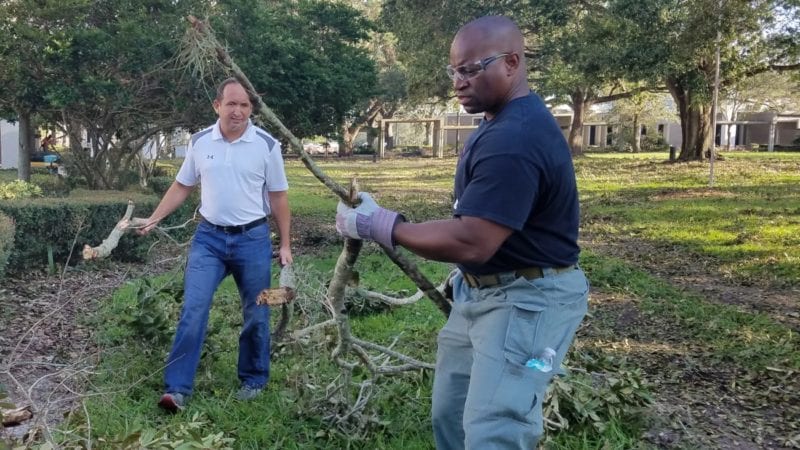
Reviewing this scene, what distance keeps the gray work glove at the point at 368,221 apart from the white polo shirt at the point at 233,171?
5.76 feet

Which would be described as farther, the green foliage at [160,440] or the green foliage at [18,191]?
the green foliage at [18,191]

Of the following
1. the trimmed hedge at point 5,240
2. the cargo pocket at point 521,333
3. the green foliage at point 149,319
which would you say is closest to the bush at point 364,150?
the trimmed hedge at point 5,240

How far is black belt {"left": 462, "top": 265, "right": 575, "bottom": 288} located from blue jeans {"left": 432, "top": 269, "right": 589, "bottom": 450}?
2 cm

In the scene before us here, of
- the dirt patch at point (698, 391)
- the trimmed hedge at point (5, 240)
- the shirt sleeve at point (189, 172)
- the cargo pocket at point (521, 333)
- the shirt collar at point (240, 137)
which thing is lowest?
the dirt patch at point (698, 391)

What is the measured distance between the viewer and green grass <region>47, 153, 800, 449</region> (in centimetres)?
393

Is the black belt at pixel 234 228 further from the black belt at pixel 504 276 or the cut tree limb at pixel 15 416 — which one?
the black belt at pixel 504 276

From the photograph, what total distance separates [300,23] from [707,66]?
48.9 feet

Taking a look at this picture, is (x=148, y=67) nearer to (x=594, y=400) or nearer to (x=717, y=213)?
(x=594, y=400)

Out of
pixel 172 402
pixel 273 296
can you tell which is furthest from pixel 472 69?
pixel 172 402

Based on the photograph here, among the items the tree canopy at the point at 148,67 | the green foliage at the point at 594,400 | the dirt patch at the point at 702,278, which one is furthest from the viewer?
the tree canopy at the point at 148,67

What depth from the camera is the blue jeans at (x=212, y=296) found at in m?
4.18

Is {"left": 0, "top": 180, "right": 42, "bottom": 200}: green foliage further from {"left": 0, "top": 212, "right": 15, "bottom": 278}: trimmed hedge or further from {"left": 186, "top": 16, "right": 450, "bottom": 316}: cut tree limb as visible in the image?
{"left": 186, "top": 16, "right": 450, "bottom": 316}: cut tree limb

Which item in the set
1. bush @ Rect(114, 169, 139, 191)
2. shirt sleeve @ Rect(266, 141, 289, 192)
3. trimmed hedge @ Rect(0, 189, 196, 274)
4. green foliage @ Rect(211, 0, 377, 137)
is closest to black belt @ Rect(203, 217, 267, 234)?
shirt sleeve @ Rect(266, 141, 289, 192)

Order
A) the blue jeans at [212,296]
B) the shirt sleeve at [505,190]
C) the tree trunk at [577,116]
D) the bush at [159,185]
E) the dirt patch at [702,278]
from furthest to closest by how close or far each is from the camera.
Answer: the tree trunk at [577,116] < the bush at [159,185] < the dirt patch at [702,278] < the blue jeans at [212,296] < the shirt sleeve at [505,190]
